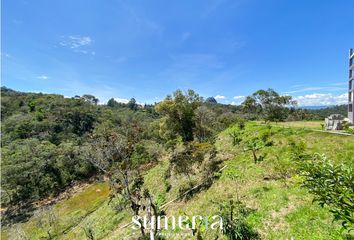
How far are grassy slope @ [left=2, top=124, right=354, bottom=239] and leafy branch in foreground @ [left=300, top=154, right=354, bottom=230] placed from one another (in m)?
0.30

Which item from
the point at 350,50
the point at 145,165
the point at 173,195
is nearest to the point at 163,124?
the point at 145,165

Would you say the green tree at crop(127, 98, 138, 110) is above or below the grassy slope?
above

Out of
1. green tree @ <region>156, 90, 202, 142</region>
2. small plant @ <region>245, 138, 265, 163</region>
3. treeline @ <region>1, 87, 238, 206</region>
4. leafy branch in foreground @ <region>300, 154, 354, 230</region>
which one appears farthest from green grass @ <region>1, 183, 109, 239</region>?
leafy branch in foreground @ <region>300, 154, 354, 230</region>

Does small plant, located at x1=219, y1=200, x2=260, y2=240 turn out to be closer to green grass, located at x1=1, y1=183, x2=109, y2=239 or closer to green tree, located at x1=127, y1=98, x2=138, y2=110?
green grass, located at x1=1, y1=183, x2=109, y2=239

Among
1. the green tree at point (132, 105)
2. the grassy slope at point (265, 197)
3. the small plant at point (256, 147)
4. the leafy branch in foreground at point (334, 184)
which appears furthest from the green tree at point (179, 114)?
the green tree at point (132, 105)

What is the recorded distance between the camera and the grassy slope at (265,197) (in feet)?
25.5

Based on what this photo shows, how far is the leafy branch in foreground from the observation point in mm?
3012

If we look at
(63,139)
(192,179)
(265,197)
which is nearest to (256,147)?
(192,179)

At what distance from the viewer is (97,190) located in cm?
3362

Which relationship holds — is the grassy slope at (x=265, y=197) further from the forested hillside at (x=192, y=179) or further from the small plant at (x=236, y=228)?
the small plant at (x=236, y=228)

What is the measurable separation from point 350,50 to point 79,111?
58.5m

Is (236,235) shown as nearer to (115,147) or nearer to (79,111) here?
(115,147)

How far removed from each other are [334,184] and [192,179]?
44.5 ft

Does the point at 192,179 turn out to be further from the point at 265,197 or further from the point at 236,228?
the point at 236,228
